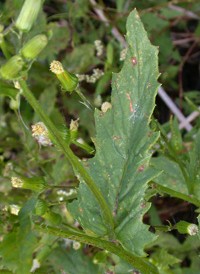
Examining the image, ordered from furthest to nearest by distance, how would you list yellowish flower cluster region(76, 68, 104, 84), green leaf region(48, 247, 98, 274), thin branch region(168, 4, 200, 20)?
thin branch region(168, 4, 200, 20) → yellowish flower cluster region(76, 68, 104, 84) → green leaf region(48, 247, 98, 274)

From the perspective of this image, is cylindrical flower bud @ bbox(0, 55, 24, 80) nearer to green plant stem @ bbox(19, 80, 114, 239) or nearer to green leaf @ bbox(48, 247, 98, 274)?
green plant stem @ bbox(19, 80, 114, 239)

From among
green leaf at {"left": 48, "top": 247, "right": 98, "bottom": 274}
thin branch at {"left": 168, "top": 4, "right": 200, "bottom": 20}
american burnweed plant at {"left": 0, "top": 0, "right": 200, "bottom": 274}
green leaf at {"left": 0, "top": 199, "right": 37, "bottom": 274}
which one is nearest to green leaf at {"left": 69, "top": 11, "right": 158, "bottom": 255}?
american burnweed plant at {"left": 0, "top": 0, "right": 200, "bottom": 274}

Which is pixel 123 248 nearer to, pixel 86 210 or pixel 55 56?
pixel 86 210

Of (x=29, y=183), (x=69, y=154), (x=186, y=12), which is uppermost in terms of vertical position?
(x=69, y=154)

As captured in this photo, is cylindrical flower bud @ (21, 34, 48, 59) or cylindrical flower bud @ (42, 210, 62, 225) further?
cylindrical flower bud @ (42, 210, 62, 225)

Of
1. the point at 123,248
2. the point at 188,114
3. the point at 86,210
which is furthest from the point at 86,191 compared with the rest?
the point at 188,114

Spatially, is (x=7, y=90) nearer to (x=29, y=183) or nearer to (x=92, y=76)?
(x=29, y=183)

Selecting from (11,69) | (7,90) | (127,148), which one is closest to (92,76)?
(127,148)
